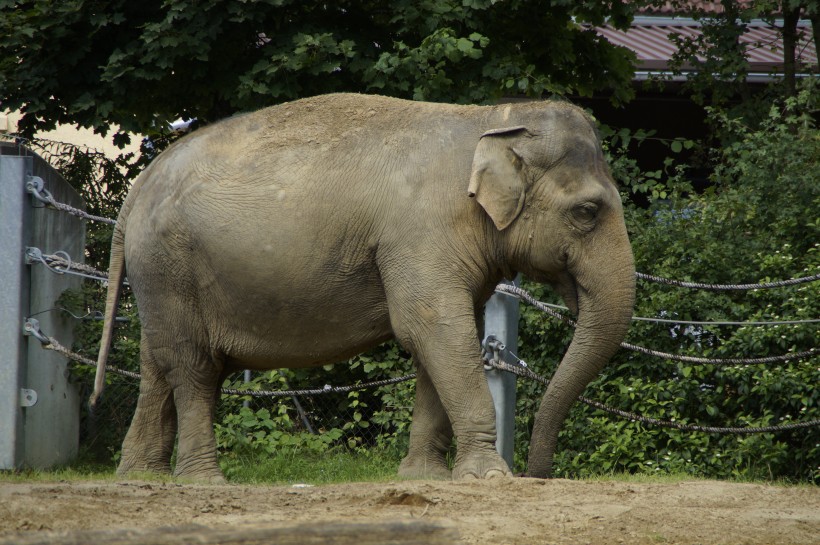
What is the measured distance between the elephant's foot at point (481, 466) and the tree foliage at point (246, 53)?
12.3 ft

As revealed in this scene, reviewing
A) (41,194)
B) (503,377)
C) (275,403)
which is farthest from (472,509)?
(275,403)

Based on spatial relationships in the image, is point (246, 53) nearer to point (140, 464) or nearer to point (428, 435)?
point (140, 464)

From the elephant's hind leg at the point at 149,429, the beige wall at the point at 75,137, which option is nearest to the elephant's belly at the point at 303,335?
the elephant's hind leg at the point at 149,429

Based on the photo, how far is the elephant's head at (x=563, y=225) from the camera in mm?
6855

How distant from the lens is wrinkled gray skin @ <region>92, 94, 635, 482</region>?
681cm

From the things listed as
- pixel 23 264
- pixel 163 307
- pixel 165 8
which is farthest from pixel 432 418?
pixel 165 8

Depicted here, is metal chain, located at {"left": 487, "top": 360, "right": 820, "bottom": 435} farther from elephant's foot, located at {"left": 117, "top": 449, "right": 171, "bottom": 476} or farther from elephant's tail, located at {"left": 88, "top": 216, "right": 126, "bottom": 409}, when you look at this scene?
elephant's tail, located at {"left": 88, "top": 216, "right": 126, "bottom": 409}

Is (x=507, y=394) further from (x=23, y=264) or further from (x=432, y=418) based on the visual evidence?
(x=23, y=264)

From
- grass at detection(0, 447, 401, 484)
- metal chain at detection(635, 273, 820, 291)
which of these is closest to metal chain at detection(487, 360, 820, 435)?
A: metal chain at detection(635, 273, 820, 291)

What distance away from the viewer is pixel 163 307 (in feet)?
24.5

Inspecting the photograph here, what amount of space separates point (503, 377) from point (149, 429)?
93.5 inches

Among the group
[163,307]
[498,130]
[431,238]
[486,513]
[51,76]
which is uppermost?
[51,76]

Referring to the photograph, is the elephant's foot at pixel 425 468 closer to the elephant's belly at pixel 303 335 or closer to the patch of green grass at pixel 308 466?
the elephant's belly at pixel 303 335

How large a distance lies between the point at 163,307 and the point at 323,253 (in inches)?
44.8
